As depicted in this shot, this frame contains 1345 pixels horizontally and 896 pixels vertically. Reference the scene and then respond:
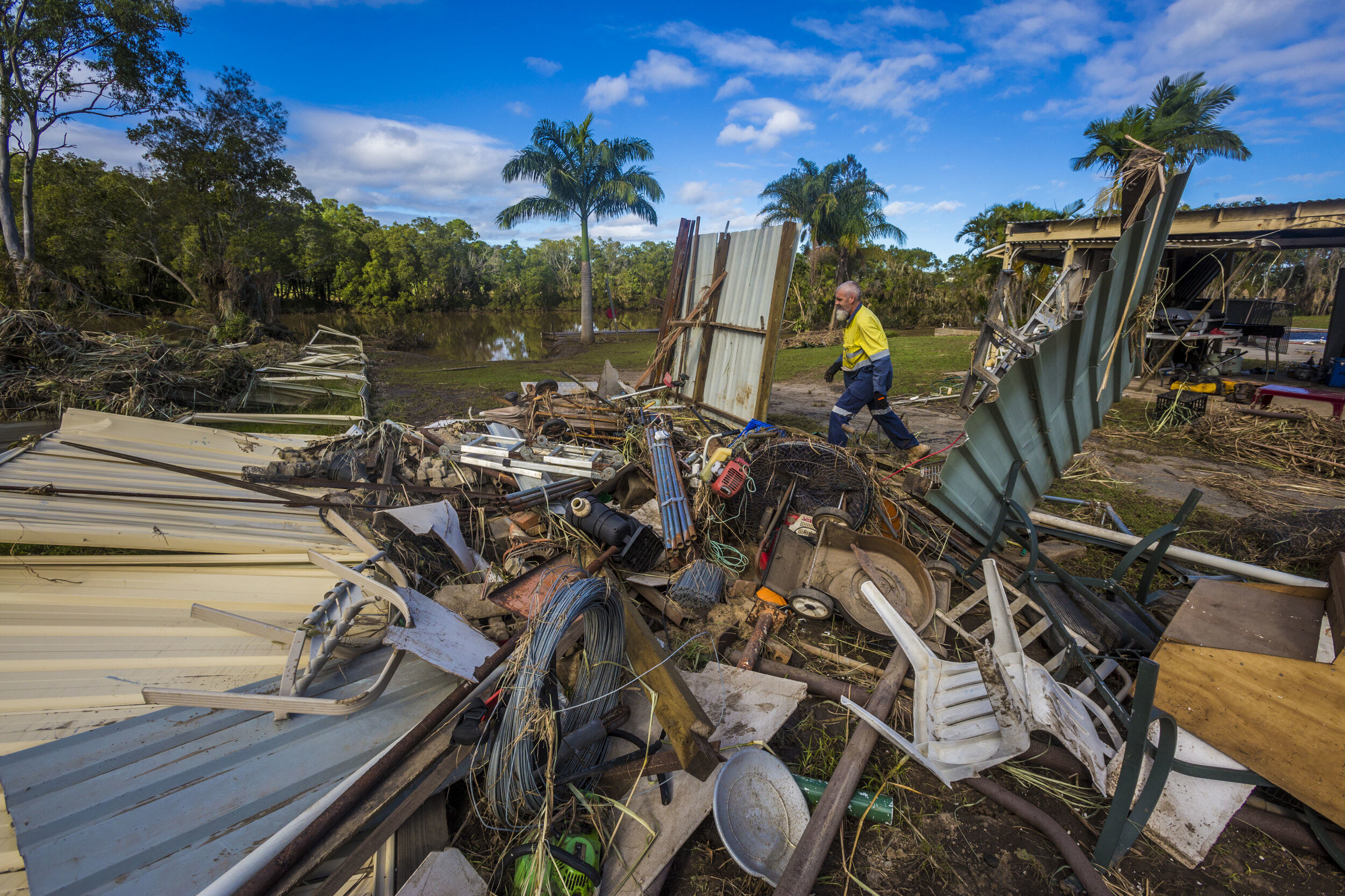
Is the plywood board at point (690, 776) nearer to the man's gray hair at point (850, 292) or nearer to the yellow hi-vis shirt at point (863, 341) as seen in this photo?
the yellow hi-vis shirt at point (863, 341)

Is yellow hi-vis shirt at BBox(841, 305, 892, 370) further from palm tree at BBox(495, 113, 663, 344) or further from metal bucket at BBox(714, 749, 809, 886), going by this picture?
palm tree at BBox(495, 113, 663, 344)

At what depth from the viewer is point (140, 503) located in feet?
12.3

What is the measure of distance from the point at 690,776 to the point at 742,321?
587 cm

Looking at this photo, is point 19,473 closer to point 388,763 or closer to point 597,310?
point 388,763

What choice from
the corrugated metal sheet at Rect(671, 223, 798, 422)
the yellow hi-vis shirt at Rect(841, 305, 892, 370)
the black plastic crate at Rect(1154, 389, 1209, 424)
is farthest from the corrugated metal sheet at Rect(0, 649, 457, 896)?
the black plastic crate at Rect(1154, 389, 1209, 424)

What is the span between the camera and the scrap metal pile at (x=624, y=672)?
1.80 metres

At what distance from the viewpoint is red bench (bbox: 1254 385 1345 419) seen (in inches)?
259

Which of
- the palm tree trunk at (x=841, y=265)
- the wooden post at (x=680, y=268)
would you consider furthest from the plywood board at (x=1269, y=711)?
the palm tree trunk at (x=841, y=265)

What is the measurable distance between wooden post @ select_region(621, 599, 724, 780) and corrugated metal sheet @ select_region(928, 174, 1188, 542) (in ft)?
5.67

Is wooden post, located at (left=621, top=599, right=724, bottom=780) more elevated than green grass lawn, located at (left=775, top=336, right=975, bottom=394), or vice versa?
green grass lawn, located at (left=775, top=336, right=975, bottom=394)

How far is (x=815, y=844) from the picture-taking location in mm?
1936

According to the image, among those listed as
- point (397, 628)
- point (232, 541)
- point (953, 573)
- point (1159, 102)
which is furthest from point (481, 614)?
point (1159, 102)

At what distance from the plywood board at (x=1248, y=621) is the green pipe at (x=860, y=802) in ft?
4.36

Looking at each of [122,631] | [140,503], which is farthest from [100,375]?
[122,631]
